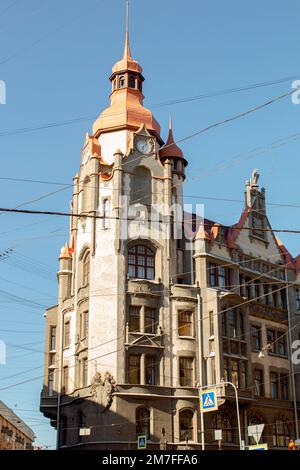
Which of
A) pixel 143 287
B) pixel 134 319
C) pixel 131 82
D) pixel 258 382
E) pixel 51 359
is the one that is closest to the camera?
pixel 134 319

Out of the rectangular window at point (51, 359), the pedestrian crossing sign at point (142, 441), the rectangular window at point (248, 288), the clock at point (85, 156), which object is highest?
the clock at point (85, 156)

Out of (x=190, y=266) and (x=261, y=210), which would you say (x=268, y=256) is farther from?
(x=190, y=266)

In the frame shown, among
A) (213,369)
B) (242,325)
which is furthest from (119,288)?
(242,325)

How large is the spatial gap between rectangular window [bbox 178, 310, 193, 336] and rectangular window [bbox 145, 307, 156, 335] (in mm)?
2125

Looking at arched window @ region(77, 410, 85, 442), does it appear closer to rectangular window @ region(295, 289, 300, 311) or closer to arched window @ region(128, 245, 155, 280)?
arched window @ region(128, 245, 155, 280)

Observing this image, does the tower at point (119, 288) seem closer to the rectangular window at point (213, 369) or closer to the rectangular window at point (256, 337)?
the rectangular window at point (213, 369)

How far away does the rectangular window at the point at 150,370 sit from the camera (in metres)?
50.5

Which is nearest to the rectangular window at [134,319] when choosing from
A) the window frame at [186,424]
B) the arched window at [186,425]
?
the window frame at [186,424]

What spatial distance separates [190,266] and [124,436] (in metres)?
14.9

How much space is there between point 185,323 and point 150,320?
294cm

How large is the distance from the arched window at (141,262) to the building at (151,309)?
3.2 inches

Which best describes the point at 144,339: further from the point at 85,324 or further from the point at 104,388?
the point at 85,324

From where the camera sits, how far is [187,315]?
53.7 metres

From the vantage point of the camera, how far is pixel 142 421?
49.0 meters
